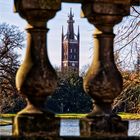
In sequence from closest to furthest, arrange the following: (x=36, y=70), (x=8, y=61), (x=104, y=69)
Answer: (x=36, y=70) < (x=104, y=69) < (x=8, y=61)

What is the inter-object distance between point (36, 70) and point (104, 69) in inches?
26.8

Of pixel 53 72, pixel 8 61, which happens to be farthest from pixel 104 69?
pixel 8 61

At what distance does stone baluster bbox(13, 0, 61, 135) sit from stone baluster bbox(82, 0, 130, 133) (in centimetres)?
39

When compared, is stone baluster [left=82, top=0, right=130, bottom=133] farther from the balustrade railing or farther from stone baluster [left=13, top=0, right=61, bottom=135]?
stone baluster [left=13, top=0, right=61, bottom=135]

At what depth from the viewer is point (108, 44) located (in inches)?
217

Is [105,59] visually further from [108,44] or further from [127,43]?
[127,43]

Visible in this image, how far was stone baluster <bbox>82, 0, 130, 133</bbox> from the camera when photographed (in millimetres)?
5355

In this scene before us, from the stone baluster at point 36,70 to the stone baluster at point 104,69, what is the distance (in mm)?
389

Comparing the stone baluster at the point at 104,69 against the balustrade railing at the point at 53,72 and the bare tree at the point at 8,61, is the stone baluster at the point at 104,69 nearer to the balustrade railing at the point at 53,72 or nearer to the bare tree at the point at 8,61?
the balustrade railing at the point at 53,72

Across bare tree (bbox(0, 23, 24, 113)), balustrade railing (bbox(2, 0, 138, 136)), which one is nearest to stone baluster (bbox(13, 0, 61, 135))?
balustrade railing (bbox(2, 0, 138, 136))

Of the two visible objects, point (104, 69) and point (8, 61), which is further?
point (8, 61)

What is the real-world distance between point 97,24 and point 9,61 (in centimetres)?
4711

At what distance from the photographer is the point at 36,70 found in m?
5.17

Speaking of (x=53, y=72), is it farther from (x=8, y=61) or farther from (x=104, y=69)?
(x=8, y=61)
